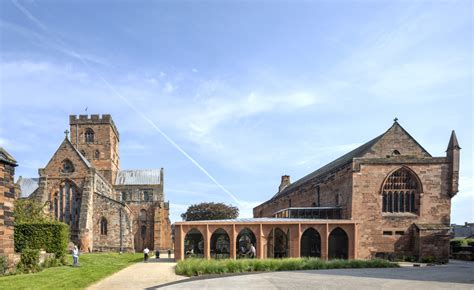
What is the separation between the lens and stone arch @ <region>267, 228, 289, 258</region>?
99.5 feet

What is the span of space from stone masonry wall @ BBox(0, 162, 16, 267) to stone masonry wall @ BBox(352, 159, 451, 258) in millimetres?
25361

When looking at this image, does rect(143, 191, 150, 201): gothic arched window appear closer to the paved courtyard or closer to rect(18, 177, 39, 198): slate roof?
rect(18, 177, 39, 198): slate roof

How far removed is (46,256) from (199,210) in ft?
174

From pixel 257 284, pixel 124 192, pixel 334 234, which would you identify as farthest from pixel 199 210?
pixel 257 284

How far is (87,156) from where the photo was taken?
198 feet

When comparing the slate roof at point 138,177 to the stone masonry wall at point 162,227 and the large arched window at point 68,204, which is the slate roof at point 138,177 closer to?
the stone masonry wall at point 162,227

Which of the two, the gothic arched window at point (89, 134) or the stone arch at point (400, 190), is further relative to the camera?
the gothic arched window at point (89, 134)

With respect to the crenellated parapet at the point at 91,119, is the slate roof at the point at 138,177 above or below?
below

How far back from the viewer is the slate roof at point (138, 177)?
63.7 metres

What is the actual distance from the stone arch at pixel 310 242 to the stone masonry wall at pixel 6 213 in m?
21.5

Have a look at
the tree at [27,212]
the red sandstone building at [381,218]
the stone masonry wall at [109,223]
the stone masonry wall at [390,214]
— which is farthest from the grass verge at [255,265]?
the stone masonry wall at [109,223]

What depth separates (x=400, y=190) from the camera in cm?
3238

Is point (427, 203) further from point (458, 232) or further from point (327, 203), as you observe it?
point (458, 232)

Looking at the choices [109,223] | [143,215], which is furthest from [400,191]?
[143,215]
